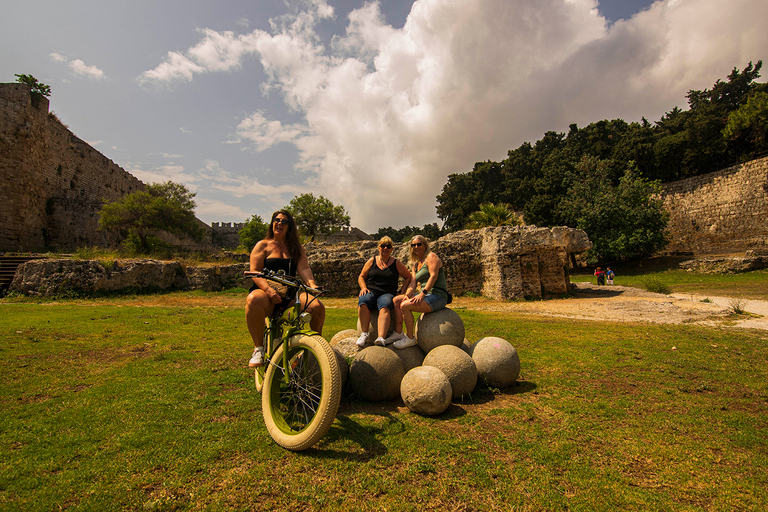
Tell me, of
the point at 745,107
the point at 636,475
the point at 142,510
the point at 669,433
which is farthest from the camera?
the point at 745,107

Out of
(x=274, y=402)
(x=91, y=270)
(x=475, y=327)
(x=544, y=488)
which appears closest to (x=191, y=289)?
(x=91, y=270)

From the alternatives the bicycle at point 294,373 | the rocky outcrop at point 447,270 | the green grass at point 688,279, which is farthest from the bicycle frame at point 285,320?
the green grass at point 688,279

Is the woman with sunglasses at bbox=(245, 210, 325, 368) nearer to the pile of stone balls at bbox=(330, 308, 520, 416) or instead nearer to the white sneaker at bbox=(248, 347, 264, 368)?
the white sneaker at bbox=(248, 347, 264, 368)

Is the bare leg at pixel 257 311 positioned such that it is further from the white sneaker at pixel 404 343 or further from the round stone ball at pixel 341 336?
the white sneaker at pixel 404 343

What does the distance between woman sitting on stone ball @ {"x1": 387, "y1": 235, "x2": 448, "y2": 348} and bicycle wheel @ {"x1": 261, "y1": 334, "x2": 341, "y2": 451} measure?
1614 mm

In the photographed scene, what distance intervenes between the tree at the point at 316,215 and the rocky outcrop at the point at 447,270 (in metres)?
27.9

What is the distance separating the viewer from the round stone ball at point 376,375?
4.06 m

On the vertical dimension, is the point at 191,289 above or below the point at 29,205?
below

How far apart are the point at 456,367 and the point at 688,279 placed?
93.7 feet

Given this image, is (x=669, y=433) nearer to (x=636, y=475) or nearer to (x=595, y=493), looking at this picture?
(x=636, y=475)

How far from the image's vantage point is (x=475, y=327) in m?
9.07

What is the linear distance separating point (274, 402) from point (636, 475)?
312cm

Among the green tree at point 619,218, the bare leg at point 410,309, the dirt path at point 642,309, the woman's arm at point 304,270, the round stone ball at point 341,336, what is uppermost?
the green tree at point 619,218

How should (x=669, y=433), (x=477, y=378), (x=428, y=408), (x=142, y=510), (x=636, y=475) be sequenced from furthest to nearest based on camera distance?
(x=477, y=378) < (x=428, y=408) < (x=669, y=433) < (x=636, y=475) < (x=142, y=510)
